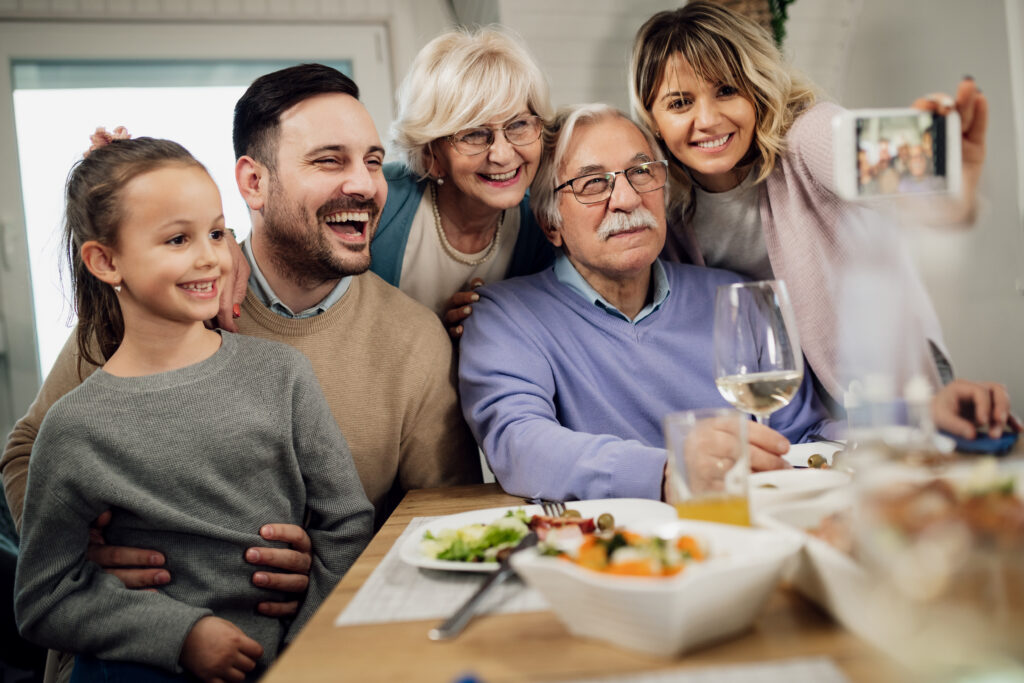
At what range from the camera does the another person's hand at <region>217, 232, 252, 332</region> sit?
1.47m

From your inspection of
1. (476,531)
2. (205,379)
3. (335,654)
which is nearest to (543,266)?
(205,379)

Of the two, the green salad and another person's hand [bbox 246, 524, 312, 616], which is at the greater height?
the green salad

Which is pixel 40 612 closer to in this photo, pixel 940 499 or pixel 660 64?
pixel 940 499

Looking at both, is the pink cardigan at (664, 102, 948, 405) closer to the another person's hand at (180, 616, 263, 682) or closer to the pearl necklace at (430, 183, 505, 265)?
the pearl necklace at (430, 183, 505, 265)

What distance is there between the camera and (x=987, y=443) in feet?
2.52

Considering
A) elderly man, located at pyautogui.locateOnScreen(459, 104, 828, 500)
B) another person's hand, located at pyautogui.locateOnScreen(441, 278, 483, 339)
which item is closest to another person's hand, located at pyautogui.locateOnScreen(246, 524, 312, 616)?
elderly man, located at pyautogui.locateOnScreen(459, 104, 828, 500)

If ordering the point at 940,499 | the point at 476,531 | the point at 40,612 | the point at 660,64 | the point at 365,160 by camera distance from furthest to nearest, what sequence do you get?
the point at 660,64
the point at 365,160
the point at 40,612
the point at 476,531
the point at 940,499

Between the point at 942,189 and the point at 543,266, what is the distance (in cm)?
138

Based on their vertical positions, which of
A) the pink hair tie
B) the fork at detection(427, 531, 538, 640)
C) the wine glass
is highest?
the pink hair tie

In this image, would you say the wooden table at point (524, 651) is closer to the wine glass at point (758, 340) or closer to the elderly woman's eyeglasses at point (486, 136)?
the wine glass at point (758, 340)

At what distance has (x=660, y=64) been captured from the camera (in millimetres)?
1812

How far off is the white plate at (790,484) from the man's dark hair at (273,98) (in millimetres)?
1131

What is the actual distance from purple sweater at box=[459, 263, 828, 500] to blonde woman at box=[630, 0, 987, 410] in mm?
172

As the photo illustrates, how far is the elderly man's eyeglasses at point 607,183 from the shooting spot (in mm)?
1749
